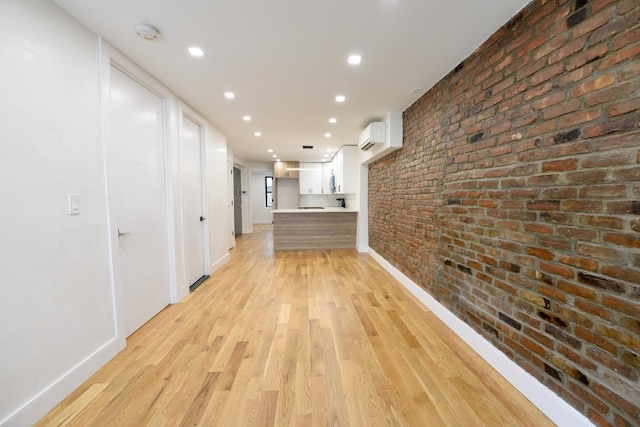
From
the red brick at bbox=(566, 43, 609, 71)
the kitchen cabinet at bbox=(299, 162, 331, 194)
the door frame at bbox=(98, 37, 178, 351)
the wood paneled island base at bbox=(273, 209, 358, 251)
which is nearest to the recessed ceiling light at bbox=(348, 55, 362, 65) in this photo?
the red brick at bbox=(566, 43, 609, 71)

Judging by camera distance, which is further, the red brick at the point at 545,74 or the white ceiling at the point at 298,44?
the white ceiling at the point at 298,44

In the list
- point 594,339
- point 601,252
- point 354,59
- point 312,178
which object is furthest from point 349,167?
point 594,339

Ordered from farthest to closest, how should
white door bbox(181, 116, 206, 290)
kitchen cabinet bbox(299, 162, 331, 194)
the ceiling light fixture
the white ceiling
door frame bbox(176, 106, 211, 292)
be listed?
kitchen cabinet bbox(299, 162, 331, 194)
white door bbox(181, 116, 206, 290)
door frame bbox(176, 106, 211, 292)
the ceiling light fixture
the white ceiling

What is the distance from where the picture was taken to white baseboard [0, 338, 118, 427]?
1.22 m

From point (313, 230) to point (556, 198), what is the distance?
4.43m

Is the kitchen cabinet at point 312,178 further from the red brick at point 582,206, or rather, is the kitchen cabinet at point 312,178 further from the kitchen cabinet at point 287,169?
the red brick at point 582,206

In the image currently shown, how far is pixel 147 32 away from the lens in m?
1.68

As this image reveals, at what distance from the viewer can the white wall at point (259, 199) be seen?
9.59 m

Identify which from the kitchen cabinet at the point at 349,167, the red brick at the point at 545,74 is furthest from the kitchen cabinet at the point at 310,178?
the red brick at the point at 545,74

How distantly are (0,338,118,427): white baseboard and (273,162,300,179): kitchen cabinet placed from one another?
6466 mm

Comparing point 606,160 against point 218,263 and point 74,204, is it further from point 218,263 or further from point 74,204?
point 218,263

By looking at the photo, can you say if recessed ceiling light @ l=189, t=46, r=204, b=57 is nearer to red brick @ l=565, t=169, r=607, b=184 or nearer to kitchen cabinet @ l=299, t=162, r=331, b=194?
red brick @ l=565, t=169, r=607, b=184

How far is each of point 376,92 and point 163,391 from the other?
11.0ft

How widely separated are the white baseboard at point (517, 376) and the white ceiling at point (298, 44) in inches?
92.7
